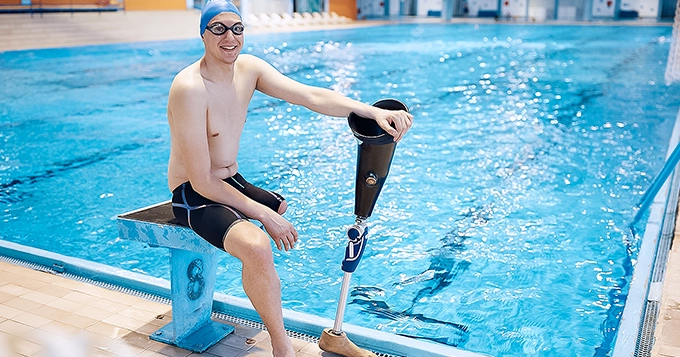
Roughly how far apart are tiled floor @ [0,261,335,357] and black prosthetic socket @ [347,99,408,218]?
0.60 metres

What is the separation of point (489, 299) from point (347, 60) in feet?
37.9

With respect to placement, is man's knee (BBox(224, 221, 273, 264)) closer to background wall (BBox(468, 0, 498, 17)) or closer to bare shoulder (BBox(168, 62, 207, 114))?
bare shoulder (BBox(168, 62, 207, 114))

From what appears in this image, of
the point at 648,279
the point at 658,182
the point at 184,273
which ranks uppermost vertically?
the point at 184,273

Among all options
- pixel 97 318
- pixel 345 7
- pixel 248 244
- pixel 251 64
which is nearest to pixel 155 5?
pixel 345 7

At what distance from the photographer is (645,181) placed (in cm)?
532

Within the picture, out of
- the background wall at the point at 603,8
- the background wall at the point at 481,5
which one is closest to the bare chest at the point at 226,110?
the background wall at the point at 603,8

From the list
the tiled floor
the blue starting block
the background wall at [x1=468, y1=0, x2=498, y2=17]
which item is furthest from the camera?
the background wall at [x1=468, y1=0, x2=498, y2=17]

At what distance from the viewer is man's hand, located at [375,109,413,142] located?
1.99 metres

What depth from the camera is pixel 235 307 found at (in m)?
2.65

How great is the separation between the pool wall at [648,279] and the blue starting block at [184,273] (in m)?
1.55

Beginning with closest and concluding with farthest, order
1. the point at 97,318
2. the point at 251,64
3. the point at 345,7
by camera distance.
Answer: the point at 251,64 → the point at 97,318 → the point at 345,7

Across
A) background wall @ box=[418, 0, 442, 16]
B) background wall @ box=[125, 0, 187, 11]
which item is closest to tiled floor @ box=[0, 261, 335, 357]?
background wall @ box=[125, 0, 187, 11]

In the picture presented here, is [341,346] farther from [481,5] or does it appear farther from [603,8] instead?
[481,5]

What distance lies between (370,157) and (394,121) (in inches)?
5.3
